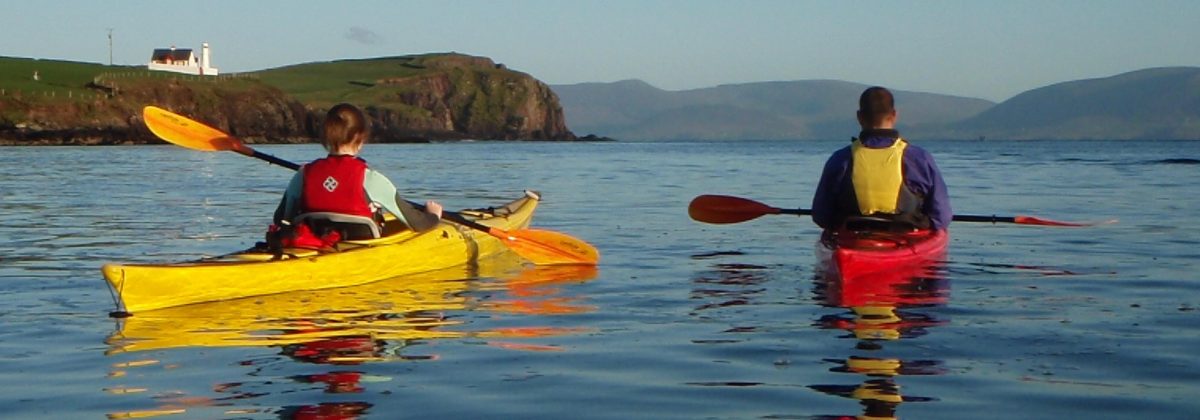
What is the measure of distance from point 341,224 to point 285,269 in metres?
0.67

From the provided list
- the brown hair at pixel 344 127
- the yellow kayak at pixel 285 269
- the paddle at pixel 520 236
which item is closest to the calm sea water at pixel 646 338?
the yellow kayak at pixel 285 269

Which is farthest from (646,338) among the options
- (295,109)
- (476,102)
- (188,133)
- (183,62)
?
(476,102)

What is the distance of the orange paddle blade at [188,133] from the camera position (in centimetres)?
1202

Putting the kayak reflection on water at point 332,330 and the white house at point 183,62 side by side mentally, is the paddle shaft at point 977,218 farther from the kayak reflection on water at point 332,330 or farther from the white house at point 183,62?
the white house at point 183,62

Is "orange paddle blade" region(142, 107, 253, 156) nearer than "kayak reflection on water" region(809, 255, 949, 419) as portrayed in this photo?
No

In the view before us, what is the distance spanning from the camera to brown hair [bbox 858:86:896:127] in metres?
10.2

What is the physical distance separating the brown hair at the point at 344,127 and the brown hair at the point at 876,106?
137 inches

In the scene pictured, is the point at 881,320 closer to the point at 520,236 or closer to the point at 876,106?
the point at 876,106

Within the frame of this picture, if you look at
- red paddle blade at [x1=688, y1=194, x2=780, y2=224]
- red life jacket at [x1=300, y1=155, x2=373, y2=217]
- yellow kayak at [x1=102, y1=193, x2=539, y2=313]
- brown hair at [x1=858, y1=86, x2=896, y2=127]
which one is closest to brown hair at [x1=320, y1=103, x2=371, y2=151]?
red life jacket at [x1=300, y1=155, x2=373, y2=217]

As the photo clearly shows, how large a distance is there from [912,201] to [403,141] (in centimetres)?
10508

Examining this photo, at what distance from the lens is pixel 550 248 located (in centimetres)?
1241

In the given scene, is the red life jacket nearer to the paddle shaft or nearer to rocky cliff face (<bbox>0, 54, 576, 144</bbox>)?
the paddle shaft

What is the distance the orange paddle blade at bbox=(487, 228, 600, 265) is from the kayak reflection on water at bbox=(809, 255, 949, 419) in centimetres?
214

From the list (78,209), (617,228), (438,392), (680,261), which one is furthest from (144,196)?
(438,392)
